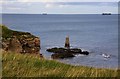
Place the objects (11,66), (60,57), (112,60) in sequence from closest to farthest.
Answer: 1. (11,66)
2. (112,60)
3. (60,57)

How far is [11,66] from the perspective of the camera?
9078 millimetres

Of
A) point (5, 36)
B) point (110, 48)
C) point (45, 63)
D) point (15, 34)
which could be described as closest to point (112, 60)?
point (110, 48)

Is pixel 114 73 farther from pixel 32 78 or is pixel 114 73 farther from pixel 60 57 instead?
pixel 60 57

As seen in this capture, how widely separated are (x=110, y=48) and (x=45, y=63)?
79787 mm

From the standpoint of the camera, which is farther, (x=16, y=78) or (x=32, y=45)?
(x=32, y=45)

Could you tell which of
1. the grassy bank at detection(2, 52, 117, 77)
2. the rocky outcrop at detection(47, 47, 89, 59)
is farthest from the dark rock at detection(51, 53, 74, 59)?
the grassy bank at detection(2, 52, 117, 77)

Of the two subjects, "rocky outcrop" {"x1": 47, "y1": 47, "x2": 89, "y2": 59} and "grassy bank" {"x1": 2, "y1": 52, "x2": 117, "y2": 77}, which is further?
"rocky outcrop" {"x1": 47, "y1": 47, "x2": 89, "y2": 59}

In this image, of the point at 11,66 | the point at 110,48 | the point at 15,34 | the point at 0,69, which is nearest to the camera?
the point at 0,69

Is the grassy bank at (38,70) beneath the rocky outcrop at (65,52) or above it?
above

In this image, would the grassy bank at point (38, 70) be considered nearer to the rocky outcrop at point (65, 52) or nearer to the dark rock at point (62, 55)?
the dark rock at point (62, 55)

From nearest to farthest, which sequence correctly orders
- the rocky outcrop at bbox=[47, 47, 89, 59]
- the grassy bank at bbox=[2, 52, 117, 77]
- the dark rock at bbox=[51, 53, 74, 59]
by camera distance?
the grassy bank at bbox=[2, 52, 117, 77] → the dark rock at bbox=[51, 53, 74, 59] → the rocky outcrop at bbox=[47, 47, 89, 59]

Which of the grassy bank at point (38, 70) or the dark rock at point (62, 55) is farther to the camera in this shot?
the dark rock at point (62, 55)

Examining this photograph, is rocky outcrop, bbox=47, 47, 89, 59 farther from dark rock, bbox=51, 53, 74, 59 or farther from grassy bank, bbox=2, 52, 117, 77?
grassy bank, bbox=2, 52, 117, 77

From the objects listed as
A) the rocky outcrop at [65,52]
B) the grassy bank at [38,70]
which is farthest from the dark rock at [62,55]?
the grassy bank at [38,70]
